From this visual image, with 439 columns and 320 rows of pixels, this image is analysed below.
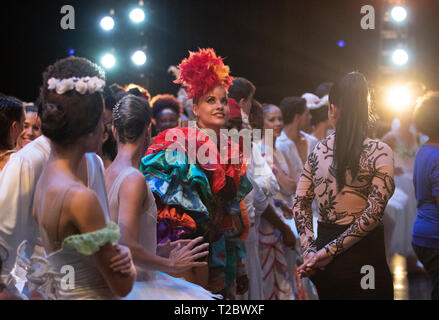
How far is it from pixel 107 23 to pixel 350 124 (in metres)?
5.61

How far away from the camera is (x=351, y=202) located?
9.32 ft

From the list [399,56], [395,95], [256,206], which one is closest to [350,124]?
[256,206]

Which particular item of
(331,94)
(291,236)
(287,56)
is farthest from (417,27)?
(331,94)

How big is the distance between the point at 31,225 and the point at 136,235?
459 millimetres

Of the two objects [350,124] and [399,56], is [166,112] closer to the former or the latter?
[350,124]

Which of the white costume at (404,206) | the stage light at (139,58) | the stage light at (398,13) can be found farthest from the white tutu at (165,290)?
the stage light at (398,13)

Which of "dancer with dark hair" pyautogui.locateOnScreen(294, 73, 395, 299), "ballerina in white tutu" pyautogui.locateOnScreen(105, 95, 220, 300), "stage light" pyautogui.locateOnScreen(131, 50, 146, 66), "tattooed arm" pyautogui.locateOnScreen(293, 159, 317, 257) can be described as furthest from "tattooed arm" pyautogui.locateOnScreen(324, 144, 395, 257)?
"stage light" pyautogui.locateOnScreen(131, 50, 146, 66)

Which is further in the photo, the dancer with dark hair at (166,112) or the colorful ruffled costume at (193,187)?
the dancer with dark hair at (166,112)

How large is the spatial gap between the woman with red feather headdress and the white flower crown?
1.04m

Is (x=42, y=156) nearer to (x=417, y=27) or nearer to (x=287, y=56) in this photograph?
(x=287, y=56)

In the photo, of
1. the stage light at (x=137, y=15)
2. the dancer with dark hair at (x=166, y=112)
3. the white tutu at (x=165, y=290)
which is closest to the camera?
the white tutu at (x=165, y=290)

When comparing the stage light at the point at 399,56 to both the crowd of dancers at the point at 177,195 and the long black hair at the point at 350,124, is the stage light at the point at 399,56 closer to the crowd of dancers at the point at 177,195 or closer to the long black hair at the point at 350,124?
the crowd of dancers at the point at 177,195

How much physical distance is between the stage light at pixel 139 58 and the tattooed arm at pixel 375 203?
233 inches

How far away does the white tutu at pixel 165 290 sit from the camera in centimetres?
218
